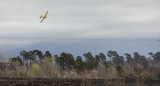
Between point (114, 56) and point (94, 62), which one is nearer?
point (94, 62)

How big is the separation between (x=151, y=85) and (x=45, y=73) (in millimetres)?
25296

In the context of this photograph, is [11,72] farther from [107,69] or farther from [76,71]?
[107,69]

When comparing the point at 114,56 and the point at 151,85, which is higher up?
the point at 114,56

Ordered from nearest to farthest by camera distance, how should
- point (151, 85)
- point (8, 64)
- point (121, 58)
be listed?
1. point (151, 85)
2. point (8, 64)
3. point (121, 58)

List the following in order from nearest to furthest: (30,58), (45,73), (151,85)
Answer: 1. (151,85)
2. (45,73)
3. (30,58)

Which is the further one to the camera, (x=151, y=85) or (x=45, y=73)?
(x=45, y=73)

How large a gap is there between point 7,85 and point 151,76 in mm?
32547

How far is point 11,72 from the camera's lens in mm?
51906

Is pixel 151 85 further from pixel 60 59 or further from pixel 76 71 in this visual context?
pixel 60 59

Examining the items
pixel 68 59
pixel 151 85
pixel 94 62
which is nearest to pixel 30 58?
pixel 68 59

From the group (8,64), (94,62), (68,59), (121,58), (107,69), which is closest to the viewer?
(107,69)

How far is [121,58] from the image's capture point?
85.1 meters

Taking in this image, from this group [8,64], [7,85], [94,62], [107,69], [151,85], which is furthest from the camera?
[94,62]

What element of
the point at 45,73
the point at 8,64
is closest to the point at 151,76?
the point at 45,73
